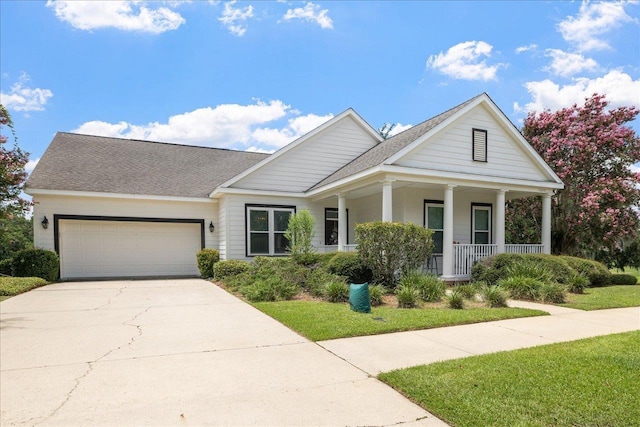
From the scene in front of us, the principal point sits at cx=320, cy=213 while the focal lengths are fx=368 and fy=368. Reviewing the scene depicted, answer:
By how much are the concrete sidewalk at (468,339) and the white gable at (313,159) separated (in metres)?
9.65

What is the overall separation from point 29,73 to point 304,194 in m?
9.57

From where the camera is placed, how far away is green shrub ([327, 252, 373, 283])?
31.9 ft

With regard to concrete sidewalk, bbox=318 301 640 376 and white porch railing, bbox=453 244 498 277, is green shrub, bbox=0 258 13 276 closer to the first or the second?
concrete sidewalk, bbox=318 301 640 376

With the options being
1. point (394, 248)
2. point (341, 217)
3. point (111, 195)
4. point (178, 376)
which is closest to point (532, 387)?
point (178, 376)

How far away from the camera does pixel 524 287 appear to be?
888cm

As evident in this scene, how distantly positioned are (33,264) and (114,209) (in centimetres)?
301

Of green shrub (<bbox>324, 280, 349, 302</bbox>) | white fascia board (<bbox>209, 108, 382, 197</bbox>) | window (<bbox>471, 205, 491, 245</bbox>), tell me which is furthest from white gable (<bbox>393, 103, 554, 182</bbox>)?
green shrub (<bbox>324, 280, 349, 302</bbox>)

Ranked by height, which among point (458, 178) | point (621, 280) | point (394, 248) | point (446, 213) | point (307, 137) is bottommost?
point (621, 280)

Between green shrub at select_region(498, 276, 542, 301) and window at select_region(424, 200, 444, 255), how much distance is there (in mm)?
4307

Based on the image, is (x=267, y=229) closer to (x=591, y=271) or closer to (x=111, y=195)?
(x=111, y=195)

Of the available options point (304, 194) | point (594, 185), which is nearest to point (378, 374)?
point (304, 194)

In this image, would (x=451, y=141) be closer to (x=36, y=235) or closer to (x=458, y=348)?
(x=458, y=348)

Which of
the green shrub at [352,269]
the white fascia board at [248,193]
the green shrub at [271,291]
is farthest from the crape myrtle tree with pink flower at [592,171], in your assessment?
the green shrub at [271,291]

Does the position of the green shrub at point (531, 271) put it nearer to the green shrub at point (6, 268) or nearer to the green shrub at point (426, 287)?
the green shrub at point (426, 287)
